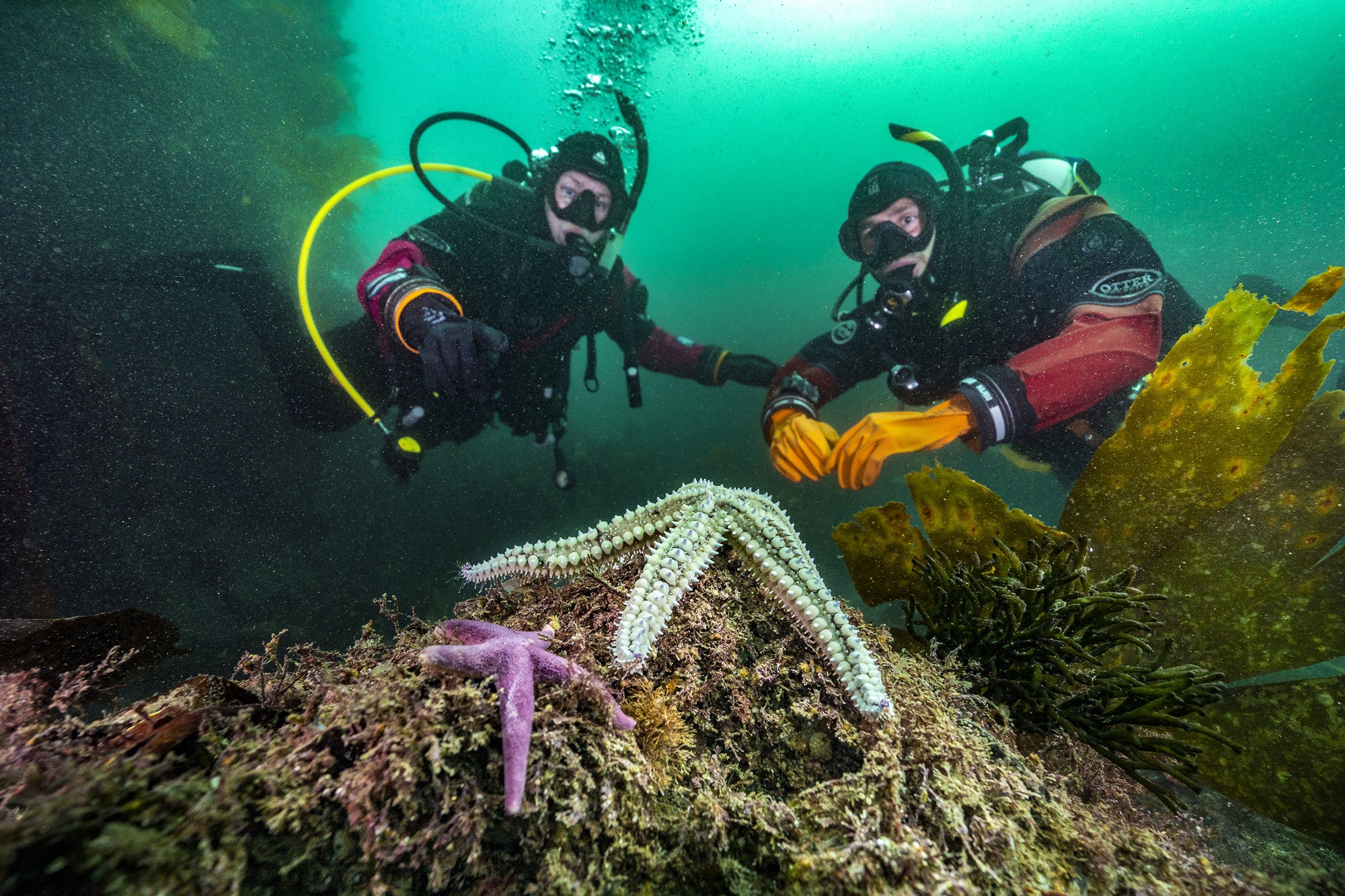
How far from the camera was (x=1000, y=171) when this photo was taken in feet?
25.4

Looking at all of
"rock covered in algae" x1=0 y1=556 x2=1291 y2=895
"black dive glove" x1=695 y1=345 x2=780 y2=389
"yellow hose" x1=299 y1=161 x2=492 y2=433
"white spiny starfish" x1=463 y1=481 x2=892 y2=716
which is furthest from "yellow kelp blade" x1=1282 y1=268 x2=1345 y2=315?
"yellow hose" x1=299 y1=161 x2=492 y2=433

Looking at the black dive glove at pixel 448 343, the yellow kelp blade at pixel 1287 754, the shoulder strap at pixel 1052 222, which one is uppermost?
the black dive glove at pixel 448 343

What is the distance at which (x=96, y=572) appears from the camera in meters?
7.63

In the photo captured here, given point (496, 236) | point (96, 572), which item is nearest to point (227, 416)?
point (96, 572)

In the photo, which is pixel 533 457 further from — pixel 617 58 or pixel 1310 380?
pixel 1310 380

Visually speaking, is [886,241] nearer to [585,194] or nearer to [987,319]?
[987,319]

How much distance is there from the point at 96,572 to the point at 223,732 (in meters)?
10.8

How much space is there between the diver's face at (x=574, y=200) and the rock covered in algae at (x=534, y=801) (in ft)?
28.2

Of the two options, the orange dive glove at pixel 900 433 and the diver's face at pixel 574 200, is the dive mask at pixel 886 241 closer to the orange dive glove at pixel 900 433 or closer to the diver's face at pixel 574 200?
the orange dive glove at pixel 900 433

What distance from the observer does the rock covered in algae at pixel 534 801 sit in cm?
103

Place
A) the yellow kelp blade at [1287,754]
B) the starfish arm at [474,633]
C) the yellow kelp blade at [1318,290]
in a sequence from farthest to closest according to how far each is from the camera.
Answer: the yellow kelp blade at [1318,290] < the yellow kelp blade at [1287,754] < the starfish arm at [474,633]

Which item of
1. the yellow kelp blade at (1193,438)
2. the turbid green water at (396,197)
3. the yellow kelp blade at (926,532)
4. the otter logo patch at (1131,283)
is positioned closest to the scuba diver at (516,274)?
the turbid green water at (396,197)

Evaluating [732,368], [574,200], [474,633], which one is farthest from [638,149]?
[474,633]

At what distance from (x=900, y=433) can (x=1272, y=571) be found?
3.10 metres
